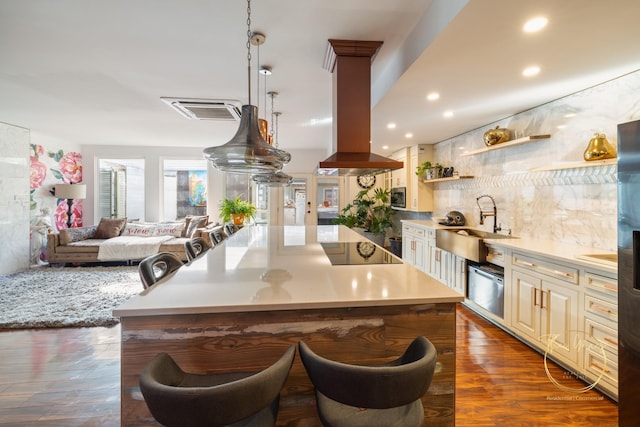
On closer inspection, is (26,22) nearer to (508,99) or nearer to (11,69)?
(11,69)

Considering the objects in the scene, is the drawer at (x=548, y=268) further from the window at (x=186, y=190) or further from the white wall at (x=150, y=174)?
the window at (x=186, y=190)

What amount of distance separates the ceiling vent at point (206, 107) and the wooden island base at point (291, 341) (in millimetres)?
3050

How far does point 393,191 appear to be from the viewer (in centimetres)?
604

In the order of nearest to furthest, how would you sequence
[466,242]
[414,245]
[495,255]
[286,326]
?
[286,326] < [495,255] < [466,242] < [414,245]

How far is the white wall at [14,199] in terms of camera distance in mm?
4641

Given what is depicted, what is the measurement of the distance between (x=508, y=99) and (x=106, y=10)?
3.33 meters

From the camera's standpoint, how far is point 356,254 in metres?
2.15

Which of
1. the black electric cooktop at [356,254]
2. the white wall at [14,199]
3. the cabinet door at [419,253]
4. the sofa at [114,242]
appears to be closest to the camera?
the black electric cooktop at [356,254]

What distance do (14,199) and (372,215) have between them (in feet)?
21.3

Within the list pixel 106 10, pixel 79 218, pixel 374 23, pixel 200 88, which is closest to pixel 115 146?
pixel 79 218

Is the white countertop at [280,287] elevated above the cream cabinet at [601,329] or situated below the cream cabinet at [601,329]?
above

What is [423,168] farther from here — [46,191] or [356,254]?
[46,191]

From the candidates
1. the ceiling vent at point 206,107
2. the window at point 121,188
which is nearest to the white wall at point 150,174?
the window at point 121,188

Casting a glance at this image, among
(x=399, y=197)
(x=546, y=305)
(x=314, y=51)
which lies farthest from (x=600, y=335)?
(x=399, y=197)
